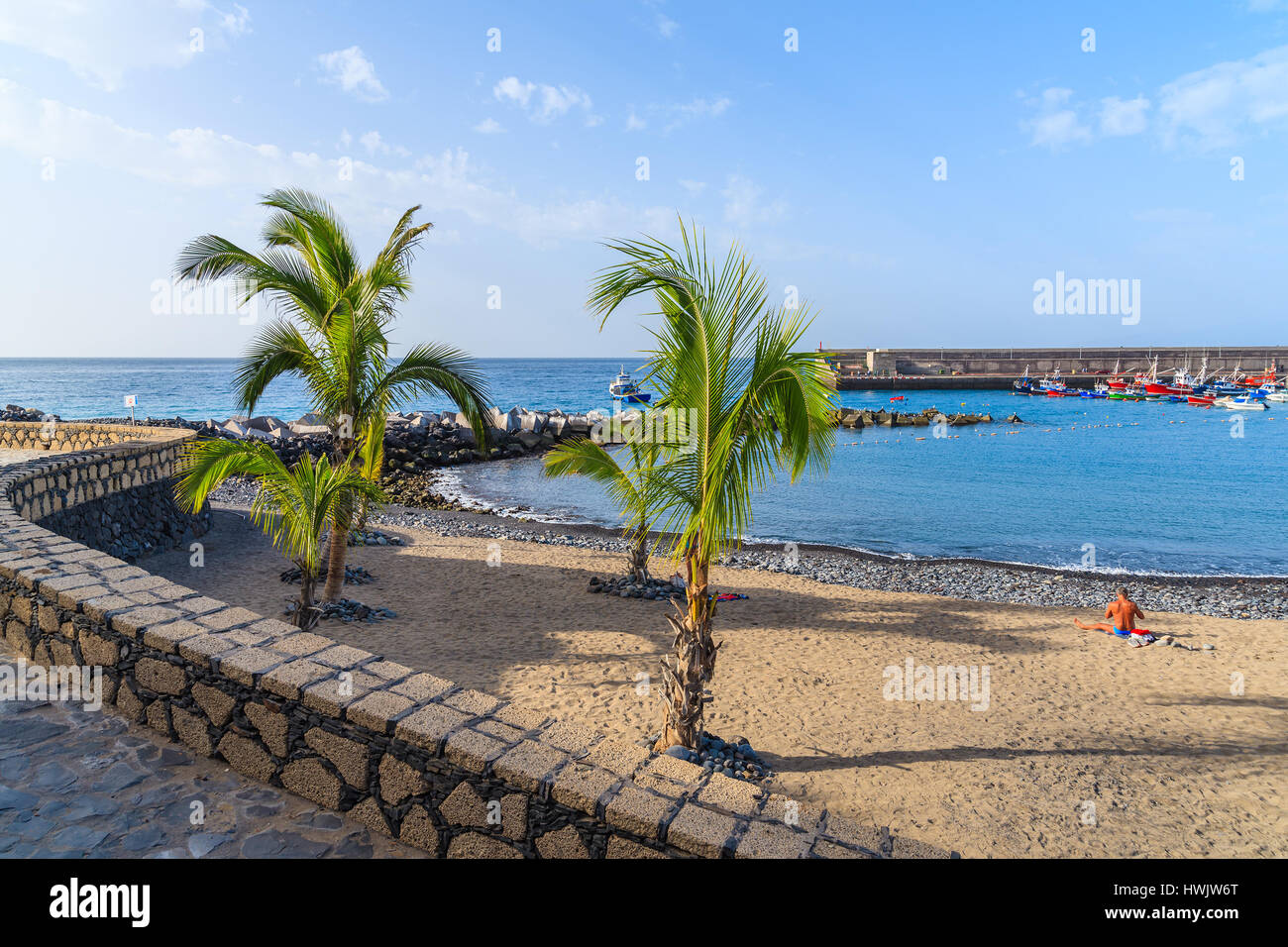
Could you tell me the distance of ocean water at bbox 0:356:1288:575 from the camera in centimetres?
2030

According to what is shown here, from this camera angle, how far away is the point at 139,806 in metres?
3.71

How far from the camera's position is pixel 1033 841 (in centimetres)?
577

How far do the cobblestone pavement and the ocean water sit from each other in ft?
20.1

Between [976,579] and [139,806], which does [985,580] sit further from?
[139,806]

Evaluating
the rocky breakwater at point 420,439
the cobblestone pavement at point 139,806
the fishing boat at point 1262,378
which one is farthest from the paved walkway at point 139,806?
the fishing boat at point 1262,378

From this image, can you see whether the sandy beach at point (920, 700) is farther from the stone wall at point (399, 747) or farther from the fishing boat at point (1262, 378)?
the fishing boat at point (1262, 378)

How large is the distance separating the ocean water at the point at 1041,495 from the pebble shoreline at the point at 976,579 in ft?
4.68

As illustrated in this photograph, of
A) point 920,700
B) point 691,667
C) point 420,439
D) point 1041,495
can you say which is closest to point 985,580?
point 920,700

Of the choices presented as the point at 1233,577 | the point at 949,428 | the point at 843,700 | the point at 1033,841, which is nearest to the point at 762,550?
the point at 843,700

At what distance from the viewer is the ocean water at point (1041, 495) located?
20297 millimetres

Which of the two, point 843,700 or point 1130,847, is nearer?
point 1130,847

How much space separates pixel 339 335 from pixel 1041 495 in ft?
91.4
